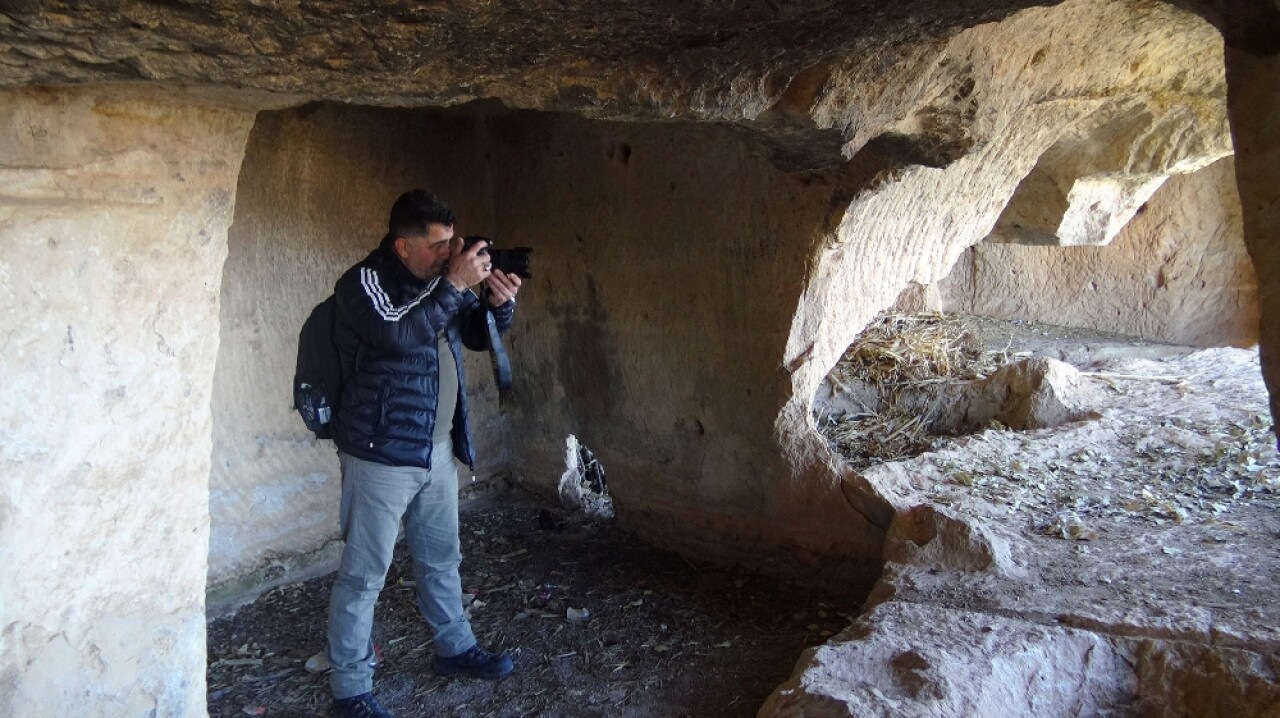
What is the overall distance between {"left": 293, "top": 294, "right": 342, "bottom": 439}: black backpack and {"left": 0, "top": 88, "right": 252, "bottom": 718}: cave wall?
1.34 feet

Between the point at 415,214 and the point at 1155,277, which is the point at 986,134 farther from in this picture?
the point at 1155,277

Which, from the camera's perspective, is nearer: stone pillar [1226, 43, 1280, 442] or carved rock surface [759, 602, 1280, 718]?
stone pillar [1226, 43, 1280, 442]

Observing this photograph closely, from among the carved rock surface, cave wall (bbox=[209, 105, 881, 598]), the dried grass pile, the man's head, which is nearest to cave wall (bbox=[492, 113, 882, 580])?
cave wall (bbox=[209, 105, 881, 598])

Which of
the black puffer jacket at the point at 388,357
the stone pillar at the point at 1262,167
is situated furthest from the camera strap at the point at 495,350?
the stone pillar at the point at 1262,167

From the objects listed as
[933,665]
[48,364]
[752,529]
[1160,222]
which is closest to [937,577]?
[933,665]

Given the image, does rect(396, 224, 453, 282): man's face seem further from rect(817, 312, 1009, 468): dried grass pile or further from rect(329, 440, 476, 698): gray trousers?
rect(817, 312, 1009, 468): dried grass pile

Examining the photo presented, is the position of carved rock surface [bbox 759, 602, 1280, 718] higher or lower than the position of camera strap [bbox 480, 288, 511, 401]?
lower

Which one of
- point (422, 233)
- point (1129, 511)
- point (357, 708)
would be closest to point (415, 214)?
point (422, 233)

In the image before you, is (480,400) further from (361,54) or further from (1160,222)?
(1160,222)

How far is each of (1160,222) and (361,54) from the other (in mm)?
8265

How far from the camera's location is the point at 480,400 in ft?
16.9

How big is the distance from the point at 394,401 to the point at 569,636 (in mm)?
1329

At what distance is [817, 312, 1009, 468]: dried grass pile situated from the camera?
520 cm

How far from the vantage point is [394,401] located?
287 cm
